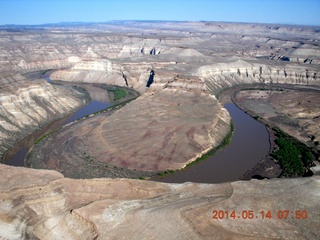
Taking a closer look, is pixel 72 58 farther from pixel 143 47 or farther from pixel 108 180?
pixel 108 180

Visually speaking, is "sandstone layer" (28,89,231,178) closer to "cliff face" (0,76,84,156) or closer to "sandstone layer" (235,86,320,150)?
"cliff face" (0,76,84,156)

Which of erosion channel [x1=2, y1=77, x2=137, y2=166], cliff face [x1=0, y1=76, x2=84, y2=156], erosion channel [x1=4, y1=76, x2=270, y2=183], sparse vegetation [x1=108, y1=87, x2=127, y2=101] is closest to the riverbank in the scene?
erosion channel [x1=4, y1=76, x2=270, y2=183]

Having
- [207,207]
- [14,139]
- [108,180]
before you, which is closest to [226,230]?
[207,207]

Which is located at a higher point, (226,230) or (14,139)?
(226,230)

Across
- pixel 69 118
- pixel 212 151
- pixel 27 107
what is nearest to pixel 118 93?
pixel 69 118

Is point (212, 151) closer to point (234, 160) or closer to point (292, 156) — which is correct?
point (234, 160)

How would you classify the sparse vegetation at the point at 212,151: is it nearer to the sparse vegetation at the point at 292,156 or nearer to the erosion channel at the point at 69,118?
the sparse vegetation at the point at 292,156

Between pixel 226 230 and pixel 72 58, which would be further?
pixel 72 58
